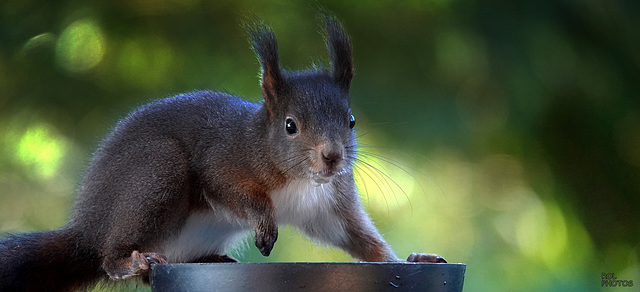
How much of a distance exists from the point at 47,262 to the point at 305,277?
1.01 meters

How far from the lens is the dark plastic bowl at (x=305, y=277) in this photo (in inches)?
57.0

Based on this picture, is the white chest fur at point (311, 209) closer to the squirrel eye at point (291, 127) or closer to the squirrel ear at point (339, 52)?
the squirrel eye at point (291, 127)

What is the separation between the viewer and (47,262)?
2.17 meters

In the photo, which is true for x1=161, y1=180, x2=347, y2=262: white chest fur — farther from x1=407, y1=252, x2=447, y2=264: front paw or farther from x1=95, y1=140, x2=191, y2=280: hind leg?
x1=407, y1=252, x2=447, y2=264: front paw

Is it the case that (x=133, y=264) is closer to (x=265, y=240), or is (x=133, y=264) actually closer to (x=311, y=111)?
(x=265, y=240)

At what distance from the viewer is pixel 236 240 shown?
247 centimetres

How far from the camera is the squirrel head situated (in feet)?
6.72

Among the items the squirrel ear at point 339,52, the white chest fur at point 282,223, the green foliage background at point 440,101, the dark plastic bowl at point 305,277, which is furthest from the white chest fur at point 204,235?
the green foliage background at point 440,101

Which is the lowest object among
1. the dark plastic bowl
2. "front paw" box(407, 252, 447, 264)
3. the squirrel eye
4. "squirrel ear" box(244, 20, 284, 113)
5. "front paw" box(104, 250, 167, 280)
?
the dark plastic bowl

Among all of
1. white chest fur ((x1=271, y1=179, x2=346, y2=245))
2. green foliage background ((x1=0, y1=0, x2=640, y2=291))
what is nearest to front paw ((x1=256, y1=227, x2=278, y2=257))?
white chest fur ((x1=271, y1=179, x2=346, y2=245))

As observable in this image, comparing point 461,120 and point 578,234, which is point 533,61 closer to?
point 461,120

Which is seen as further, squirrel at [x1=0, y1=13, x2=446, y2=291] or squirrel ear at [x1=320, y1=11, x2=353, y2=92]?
squirrel ear at [x1=320, y1=11, x2=353, y2=92]

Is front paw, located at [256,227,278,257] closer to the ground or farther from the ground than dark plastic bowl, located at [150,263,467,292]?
farther from the ground

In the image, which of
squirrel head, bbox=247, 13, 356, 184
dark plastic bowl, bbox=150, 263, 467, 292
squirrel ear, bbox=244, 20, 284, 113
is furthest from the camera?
squirrel ear, bbox=244, 20, 284, 113
